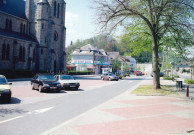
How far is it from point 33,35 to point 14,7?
7565mm

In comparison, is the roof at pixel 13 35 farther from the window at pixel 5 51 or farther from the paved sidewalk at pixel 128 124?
the paved sidewalk at pixel 128 124

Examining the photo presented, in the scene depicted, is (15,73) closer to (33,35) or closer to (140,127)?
(33,35)

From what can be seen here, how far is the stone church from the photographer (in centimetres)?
3541

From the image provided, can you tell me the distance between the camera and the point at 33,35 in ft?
137

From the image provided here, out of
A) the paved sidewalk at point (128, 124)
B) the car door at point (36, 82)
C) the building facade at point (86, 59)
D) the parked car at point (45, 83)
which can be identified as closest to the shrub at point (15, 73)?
the car door at point (36, 82)

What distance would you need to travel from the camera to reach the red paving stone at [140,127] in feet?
18.5

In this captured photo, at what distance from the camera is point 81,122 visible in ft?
21.7

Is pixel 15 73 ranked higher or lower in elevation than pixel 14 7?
lower

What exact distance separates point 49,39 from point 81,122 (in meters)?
38.1

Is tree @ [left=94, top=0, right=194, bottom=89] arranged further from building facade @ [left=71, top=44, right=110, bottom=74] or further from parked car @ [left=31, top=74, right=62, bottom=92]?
building facade @ [left=71, top=44, right=110, bottom=74]

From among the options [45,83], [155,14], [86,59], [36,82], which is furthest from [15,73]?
[86,59]

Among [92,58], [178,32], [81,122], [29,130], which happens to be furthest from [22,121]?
[92,58]

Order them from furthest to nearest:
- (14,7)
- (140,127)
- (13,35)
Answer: (14,7) < (13,35) < (140,127)

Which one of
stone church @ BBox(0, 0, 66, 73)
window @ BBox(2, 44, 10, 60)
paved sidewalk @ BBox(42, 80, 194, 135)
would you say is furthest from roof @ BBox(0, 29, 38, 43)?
paved sidewalk @ BBox(42, 80, 194, 135)
